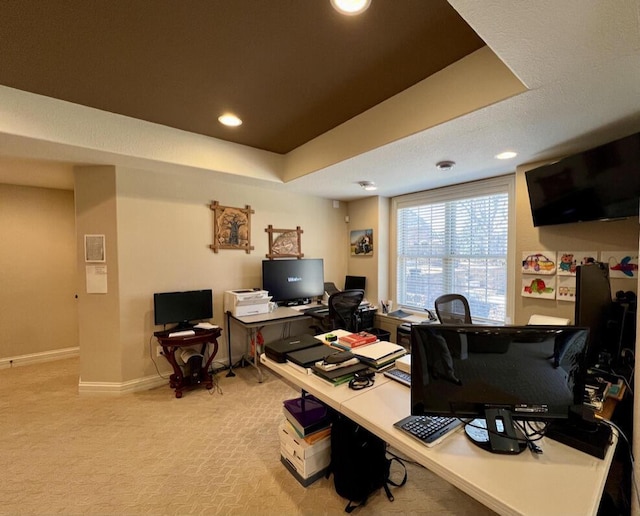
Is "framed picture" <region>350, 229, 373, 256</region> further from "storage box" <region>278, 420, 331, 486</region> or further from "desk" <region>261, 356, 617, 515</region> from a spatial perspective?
"desk" <region>261, 356, 617, 515</region>

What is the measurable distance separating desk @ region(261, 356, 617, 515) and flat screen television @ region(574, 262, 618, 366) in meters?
0.79

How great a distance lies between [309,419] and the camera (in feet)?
6.11

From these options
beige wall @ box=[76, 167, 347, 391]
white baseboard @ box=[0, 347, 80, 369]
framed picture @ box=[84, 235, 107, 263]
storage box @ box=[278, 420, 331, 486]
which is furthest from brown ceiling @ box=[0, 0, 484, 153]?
white baseboard @ box=[0, 347, 80, 369]

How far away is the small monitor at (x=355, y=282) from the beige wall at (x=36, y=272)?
4.10 meters

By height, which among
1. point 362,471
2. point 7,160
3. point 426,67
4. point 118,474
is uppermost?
point 426,67

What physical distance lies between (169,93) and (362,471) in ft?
9.63

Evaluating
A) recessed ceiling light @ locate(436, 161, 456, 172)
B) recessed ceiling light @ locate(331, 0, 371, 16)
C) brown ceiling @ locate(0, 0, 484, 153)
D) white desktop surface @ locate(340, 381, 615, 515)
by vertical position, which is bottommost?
white desktop surface @ locate(340, 381, 615, 515)

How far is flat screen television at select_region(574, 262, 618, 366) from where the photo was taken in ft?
5.47

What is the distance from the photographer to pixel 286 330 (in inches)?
166

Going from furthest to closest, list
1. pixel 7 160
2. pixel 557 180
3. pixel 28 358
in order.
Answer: pixel 28 358 < pixel 7 160 < pixel 557 180

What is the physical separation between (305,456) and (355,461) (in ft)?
1.09

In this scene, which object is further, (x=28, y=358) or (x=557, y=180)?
(x=28, y=358)

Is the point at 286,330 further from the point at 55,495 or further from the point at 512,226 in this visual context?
the point at 512,226

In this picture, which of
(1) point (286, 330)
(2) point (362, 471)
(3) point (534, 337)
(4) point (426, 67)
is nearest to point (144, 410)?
(1) point (286, 330)
